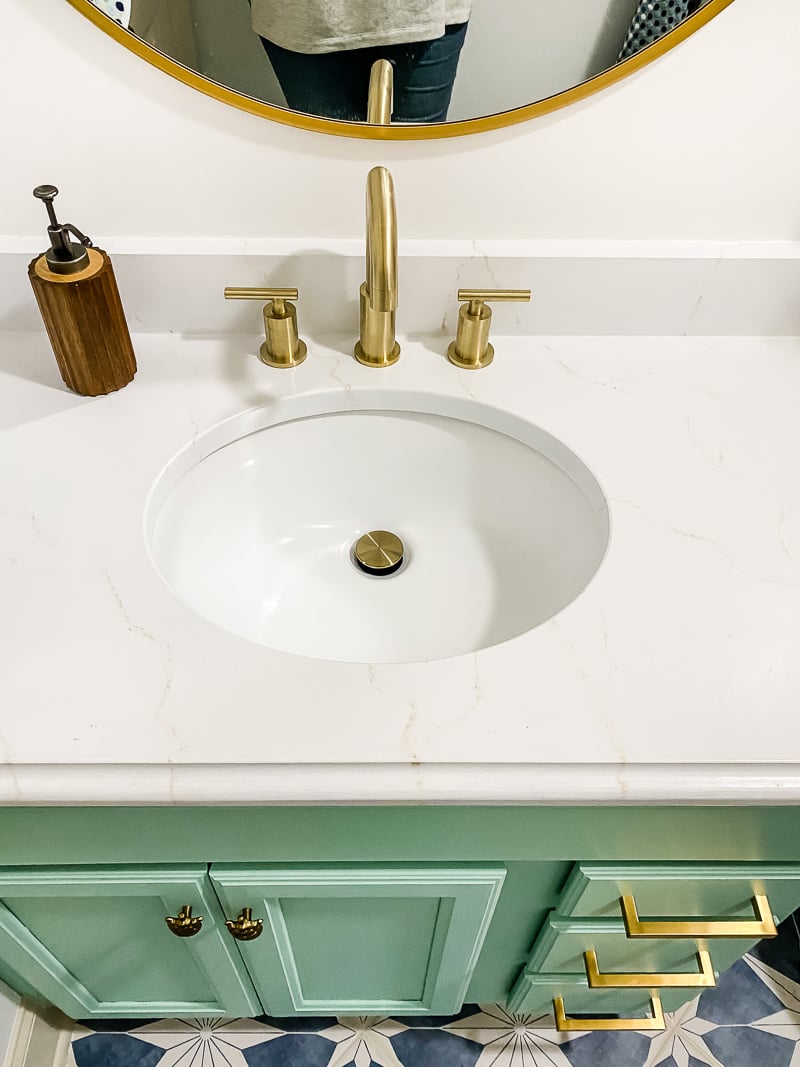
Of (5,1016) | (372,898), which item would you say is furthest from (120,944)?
(5,1016)

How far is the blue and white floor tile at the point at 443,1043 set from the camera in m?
1.12

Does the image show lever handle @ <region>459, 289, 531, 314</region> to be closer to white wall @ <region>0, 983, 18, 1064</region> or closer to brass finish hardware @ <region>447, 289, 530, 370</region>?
brass finish hardware @ <region>447, 289, 530, 370</region>

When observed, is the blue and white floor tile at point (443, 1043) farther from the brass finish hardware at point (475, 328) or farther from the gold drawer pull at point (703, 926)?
the brass finish hardware at point (475, 328)

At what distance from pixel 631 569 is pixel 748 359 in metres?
0.36

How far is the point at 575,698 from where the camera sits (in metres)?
0.55

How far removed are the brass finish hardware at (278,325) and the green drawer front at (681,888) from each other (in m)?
0.58

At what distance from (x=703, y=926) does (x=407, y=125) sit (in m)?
0.82

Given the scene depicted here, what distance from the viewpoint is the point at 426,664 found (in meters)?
0.57

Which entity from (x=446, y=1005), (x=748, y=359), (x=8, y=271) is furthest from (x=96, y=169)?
(x=446, y=1005)

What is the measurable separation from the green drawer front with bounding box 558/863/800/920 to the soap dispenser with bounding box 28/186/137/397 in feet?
2.15

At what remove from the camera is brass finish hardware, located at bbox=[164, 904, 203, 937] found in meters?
0.68

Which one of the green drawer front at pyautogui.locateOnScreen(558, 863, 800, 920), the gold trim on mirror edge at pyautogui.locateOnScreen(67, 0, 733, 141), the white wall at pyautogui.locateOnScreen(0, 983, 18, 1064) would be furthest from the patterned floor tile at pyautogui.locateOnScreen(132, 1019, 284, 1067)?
the gold trim on mirror edge at pyautogui.locateOnScreen(67, 0, 733, 141)

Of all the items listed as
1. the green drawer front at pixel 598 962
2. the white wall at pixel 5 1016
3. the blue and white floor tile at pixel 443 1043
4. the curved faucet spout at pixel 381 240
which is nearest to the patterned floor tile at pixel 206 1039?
the blue and white floor tile at pixel 443 1043

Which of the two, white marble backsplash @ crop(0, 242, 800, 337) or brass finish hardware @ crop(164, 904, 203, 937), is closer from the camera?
brass finish hardware @ crop(164, 904, 203, 937)
